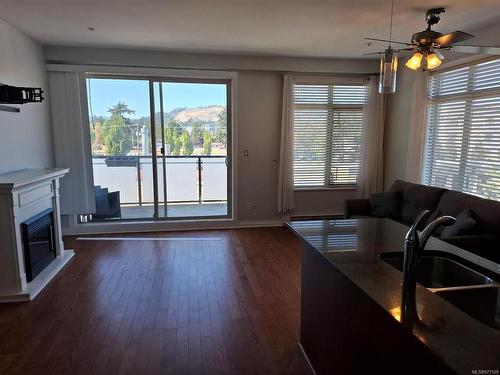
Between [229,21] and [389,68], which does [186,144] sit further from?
[389,68]

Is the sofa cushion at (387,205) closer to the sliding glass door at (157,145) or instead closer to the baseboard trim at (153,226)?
the baseboard trim at (153,226)

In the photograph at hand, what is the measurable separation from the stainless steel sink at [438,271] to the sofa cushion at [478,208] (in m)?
1.73

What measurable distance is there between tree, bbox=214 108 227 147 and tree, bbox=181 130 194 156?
41 cm

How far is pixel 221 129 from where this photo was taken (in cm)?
523

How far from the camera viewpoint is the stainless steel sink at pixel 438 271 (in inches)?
63.7

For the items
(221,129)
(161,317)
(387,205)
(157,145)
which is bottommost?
(161,317)

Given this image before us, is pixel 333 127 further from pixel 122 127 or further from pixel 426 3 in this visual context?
pixel 122 127

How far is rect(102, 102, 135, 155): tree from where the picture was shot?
4.83m

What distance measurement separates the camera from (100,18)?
335 centimetres

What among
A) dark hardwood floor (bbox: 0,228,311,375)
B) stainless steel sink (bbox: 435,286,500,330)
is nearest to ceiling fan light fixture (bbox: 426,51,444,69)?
stainless steel sink (bbox: 435,286,500,330)

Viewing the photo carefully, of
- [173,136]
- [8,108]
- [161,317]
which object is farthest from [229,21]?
[161,317]

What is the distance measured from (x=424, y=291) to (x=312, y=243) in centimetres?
69

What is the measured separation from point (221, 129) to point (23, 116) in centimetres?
258

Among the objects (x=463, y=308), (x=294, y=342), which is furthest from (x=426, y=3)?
(x=294, y=342)
